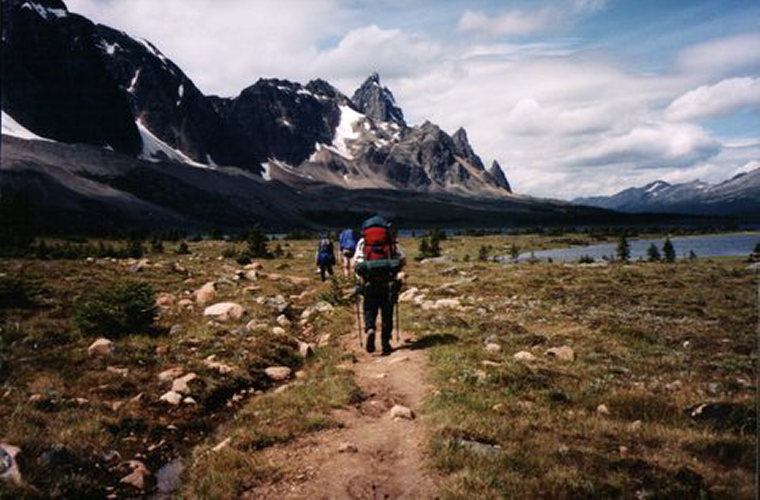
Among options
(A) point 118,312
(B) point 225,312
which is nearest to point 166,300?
(B) point 225,312

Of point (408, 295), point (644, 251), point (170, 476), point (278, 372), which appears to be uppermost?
point (408, 295)

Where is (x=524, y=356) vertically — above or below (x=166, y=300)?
below

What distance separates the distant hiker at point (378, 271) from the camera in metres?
14.0

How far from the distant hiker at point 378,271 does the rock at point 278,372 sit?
7.82 feet

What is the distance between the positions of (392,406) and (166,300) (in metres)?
13.4

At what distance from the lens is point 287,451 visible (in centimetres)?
829

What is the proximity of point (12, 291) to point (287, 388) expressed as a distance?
1232cm

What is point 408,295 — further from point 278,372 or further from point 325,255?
point 278,372

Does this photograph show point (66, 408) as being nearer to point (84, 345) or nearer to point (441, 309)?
point (84, 345)

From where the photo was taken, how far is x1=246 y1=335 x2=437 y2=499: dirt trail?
6.96m

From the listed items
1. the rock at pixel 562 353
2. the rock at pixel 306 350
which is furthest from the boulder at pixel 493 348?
the rock at pixel 306 350

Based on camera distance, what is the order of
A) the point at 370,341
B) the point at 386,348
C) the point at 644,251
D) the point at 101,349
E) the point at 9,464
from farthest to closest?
the point at 644,251 < the point at 370,341 < the point at 386,348 < the point at 101,349 < the point at 9,464

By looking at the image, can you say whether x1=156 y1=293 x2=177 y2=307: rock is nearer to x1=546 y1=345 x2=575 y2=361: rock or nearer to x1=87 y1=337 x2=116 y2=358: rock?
x1=87 y1=337 x2=116 y2=358: rock

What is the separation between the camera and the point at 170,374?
11820mm
